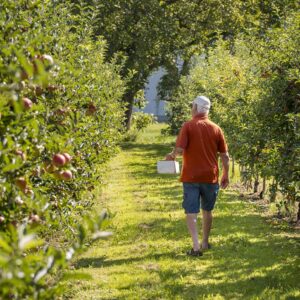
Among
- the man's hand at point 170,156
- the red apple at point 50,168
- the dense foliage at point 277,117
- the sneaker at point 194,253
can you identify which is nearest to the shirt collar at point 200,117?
the man's hand at point 170,156

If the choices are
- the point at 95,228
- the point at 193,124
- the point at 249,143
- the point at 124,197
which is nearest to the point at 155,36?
the point at 124,197

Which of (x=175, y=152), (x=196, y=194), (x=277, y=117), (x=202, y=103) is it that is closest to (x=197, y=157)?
(x=175, y=152)

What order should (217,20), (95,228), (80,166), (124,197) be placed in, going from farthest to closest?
(217,20), (124,197), (80,166), (95,228)

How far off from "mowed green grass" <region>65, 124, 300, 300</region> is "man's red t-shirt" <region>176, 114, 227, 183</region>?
107 cm

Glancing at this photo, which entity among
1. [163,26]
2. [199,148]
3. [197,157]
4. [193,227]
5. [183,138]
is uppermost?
[163,26]

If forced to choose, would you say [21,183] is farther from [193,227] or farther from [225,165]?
[225,165]

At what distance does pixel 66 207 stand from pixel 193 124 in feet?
6.71

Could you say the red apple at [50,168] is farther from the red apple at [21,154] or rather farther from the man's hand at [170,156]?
the man's hand at [170,156]

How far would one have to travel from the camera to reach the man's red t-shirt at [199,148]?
Answer: 24.0 feet

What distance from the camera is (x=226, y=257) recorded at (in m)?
7.47

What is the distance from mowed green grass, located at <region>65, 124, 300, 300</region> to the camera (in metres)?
6.14

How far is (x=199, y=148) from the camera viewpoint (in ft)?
24.0

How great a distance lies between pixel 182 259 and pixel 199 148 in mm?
1427

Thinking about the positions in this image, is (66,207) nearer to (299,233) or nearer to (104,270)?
(104,270)
